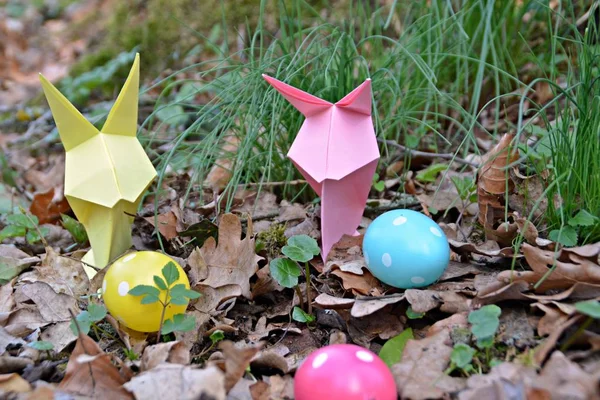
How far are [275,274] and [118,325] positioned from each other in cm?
46

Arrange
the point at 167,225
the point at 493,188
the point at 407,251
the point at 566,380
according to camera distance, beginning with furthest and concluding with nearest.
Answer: the point at 167,225 → the point at 493,188 → the point at 407,251 → the point at 566,380

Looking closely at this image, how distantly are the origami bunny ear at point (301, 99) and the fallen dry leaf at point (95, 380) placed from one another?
2.80 feet

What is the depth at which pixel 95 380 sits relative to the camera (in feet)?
4.17

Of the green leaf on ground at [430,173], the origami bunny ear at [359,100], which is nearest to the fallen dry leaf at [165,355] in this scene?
the origami bunny ear at [359,100]

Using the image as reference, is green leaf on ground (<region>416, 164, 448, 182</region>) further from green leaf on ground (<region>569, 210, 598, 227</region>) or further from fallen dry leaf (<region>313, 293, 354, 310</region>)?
fallen dry leaf (<region>313, 293, 354, 310</region>)

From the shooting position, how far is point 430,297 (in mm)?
1458

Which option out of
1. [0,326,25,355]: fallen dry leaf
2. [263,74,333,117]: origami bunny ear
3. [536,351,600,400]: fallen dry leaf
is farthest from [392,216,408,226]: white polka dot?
[0,326,25,355]: fallen dry leaf

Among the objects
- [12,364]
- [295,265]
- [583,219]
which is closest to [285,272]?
[295,265]

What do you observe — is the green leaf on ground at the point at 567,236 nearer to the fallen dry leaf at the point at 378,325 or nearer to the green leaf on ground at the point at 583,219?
the green leaf on ground at the point at 583,219

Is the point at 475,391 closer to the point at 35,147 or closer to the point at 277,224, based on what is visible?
the point at 277,224

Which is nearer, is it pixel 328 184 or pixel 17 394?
pixel 17 394

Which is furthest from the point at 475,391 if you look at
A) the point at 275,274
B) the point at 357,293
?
the point at 275,274

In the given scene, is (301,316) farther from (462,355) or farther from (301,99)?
(301,99)

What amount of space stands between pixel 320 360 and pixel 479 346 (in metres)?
0.38
